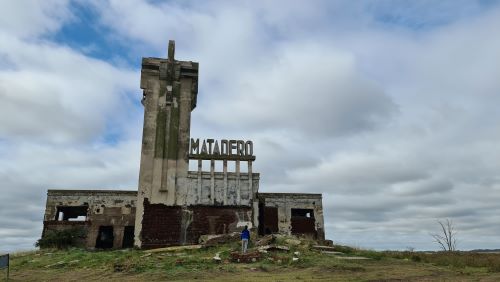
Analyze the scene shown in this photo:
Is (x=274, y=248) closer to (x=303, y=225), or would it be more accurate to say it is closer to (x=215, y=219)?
(x=215, y=219)

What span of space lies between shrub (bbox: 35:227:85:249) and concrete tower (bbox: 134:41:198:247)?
9.24m

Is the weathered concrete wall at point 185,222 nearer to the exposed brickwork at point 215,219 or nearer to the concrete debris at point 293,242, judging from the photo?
the exposed brickwork at point 215,219

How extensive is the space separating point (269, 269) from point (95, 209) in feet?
71.0

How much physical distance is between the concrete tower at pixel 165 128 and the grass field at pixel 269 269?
6.07 m

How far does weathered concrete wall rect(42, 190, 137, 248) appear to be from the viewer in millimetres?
32281

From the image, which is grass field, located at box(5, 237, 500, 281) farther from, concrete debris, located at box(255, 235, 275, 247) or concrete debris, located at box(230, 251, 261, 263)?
concrete debris, located at box(255, 235, 275, 247)

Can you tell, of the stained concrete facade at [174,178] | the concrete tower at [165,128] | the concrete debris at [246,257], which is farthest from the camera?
the concrete tower at [165,128]

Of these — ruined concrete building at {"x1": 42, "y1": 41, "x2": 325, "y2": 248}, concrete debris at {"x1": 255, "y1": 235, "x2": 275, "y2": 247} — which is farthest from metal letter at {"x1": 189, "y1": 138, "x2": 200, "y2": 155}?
concrete debris at {"x1": 255, "y1": 235, "x2": 275, "y2": 247}

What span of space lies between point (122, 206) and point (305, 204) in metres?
16.2

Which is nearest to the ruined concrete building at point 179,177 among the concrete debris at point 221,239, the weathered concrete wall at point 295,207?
the concrete debris at point 221,239

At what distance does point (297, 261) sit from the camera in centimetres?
1711

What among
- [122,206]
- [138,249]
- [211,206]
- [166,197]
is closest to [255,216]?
[211,206]

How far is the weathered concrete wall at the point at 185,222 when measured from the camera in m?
25.4

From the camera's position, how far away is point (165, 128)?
90.2 feet
